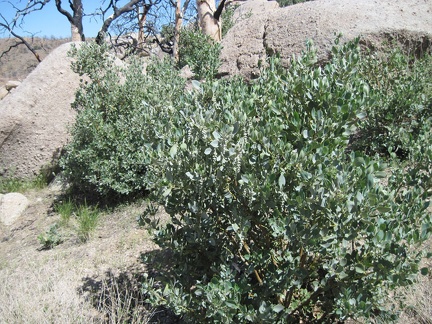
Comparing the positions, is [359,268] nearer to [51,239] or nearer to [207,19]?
[51,239]

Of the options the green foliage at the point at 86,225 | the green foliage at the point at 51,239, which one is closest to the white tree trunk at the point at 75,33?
the green foliage at the point at 86,225

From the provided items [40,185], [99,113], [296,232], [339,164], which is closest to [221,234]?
[296,232]

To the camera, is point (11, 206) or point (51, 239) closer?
point (51, 239)

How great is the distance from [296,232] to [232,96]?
88 cm

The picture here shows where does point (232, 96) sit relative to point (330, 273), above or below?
above

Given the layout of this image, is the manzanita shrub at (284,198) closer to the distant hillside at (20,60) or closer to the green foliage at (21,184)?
the green foliage at (21,184)

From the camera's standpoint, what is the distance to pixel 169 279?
2643 millimetres

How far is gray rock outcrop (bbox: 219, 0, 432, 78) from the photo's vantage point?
5770mm

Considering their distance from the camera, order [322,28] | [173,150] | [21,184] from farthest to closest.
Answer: [21,184] → [322,28] → [173,150]

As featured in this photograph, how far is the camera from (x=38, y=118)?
715cm

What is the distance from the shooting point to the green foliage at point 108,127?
5387 mm

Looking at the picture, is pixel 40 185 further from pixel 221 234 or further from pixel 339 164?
pixel 339 164

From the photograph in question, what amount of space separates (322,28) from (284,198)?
4461 mm

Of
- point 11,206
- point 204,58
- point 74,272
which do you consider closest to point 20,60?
point 11,206
